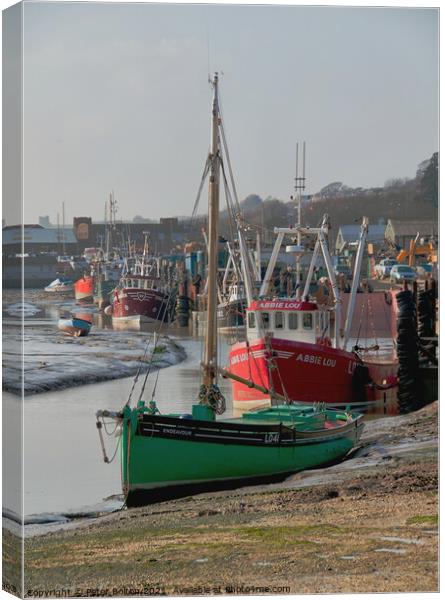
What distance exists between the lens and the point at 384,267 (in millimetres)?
21859

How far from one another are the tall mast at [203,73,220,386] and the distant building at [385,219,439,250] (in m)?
2.37

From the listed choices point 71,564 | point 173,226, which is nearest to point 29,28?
point 173,226

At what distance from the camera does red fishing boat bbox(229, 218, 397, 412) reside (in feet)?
83.7

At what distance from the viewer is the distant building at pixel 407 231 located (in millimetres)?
17000

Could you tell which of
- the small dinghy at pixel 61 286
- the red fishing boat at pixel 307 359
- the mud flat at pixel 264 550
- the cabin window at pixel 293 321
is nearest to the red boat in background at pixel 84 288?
the small dinghy at pixel 61 286

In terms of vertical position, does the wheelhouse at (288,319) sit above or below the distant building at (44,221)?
below

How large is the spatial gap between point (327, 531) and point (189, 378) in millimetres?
13429

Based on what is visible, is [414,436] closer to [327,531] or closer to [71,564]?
[327,531]

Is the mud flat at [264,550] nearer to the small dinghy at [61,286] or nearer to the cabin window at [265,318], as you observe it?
the small dinghy at [61,286]

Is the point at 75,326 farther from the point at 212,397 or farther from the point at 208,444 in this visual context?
the point at 208,444

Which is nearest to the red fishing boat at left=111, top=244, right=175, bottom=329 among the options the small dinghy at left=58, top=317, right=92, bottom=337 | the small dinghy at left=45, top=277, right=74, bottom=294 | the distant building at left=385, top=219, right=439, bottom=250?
the small dinghy at left=58, top=317, right=92, bottom=337

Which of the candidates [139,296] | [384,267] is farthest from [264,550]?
[139,296]

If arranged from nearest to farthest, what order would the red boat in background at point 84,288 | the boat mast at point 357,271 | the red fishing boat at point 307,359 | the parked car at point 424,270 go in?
1. the parked car at point 424,270
2. the boat mast at point 357,271
3. the red boat in background at point 84,288
4. the red fishing boat at point 307,359

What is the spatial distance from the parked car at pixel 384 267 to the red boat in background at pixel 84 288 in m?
4.81
